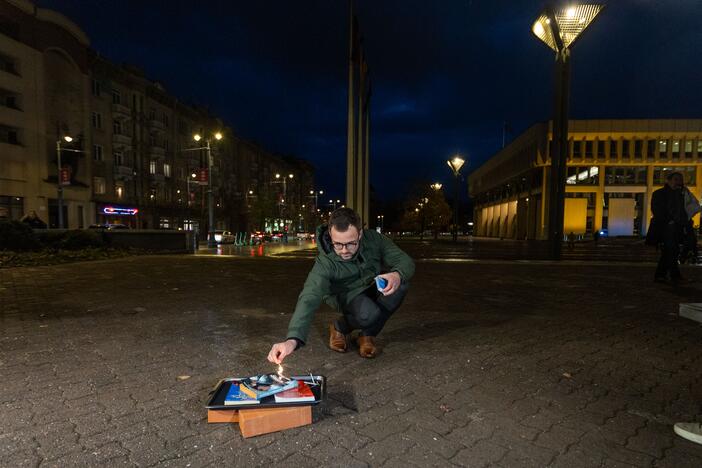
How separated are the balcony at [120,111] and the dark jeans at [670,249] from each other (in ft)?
157

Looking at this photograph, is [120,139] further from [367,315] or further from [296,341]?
[296,341]

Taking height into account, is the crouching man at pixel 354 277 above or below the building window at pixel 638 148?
below

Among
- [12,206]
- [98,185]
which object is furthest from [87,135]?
[12,206]

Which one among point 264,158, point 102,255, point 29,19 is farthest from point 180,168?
→ point 102,255

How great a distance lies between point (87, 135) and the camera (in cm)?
3891

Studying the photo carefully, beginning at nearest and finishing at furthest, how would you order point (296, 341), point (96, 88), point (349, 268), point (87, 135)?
point (296, 341) < point (349, 268) < point (87, 135) < point (96, 88)

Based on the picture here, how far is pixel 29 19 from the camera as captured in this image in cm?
3359

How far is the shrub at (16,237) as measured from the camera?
571 inches

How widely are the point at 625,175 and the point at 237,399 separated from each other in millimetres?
60051

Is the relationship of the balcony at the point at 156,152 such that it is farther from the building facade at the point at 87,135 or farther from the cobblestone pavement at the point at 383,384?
the cobblestone pavement at the point at 383,384

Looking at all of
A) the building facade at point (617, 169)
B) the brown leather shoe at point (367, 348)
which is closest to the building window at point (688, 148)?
the building facade at point (617, 169)

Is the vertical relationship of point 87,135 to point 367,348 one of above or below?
above

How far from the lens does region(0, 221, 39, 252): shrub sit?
1449 cm

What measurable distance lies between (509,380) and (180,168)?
189 feet
